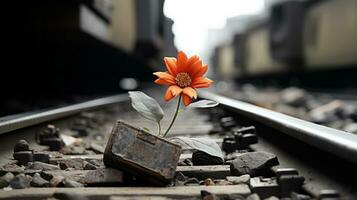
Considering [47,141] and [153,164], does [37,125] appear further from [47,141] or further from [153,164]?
[153,164]

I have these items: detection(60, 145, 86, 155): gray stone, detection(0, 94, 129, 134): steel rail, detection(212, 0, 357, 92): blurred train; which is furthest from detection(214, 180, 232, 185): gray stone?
detection(212, 0, 357, 92): blurred train

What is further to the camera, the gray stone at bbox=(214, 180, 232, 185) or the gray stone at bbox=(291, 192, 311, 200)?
the gray stone at bbox=(214, 180, 232, 185)

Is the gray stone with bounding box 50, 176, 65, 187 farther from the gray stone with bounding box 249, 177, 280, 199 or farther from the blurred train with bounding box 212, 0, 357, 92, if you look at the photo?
the blurred train with bounding box 212, 0, 357, 92

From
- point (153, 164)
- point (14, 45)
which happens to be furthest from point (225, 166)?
point (14, 45)

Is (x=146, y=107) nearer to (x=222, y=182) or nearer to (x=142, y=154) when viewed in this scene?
(x=142, y=154)

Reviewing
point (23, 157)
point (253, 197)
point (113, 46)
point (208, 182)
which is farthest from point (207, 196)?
point (113, 46)

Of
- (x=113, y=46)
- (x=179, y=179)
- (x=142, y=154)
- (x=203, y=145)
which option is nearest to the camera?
(x=142, y=154)
